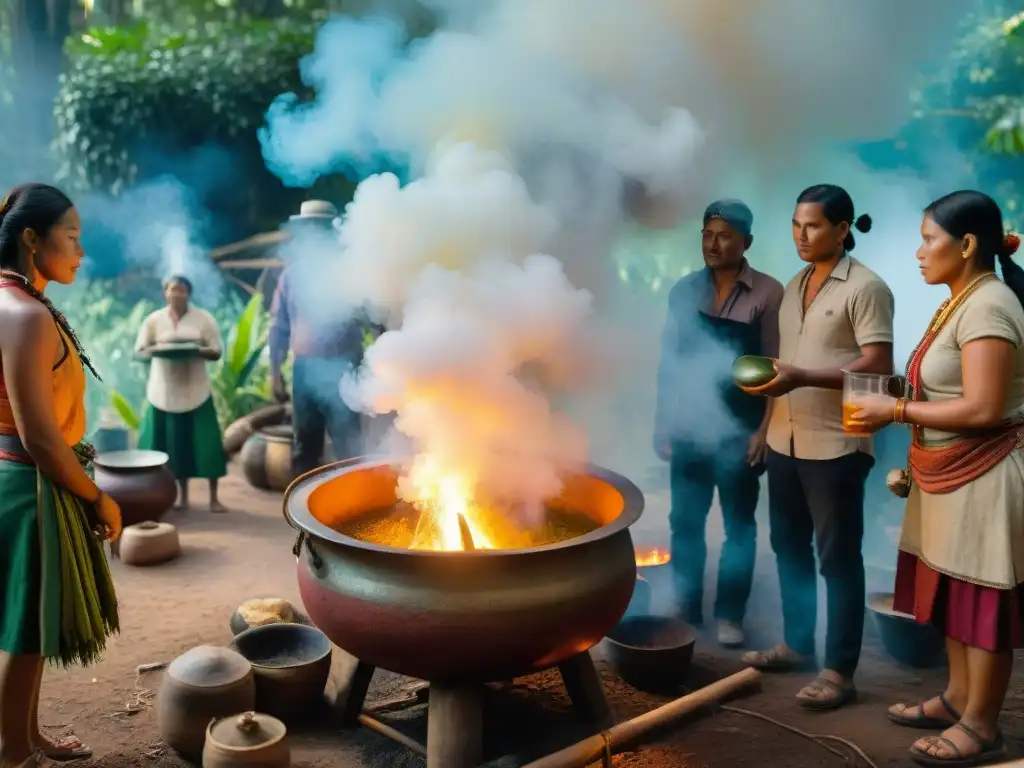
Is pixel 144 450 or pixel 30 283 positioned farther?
pixel 144 450

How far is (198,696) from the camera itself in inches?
127

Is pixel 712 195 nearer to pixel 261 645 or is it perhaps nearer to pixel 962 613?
pixel 962 613

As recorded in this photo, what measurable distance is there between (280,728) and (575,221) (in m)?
2.62

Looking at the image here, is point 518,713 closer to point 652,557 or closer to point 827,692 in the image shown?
point 827,692

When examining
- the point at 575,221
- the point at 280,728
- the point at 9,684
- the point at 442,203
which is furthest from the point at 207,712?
the point at 575,221

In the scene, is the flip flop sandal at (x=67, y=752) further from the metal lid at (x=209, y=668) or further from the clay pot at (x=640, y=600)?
the clay pot at (x=640, y=600)

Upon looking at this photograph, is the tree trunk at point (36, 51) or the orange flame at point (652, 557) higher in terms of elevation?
the tree trunk at point (36, 51)

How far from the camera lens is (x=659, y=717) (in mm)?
3389

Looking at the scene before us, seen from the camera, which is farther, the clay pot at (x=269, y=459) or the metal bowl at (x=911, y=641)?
the clay pot at (x=269, y=459)

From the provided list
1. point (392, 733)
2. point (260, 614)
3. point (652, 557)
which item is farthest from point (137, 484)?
point (652, 557)

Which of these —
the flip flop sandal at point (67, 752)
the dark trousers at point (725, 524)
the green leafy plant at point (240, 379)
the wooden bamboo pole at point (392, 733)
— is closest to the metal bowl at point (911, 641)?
the dark trousers at point (725, 524)

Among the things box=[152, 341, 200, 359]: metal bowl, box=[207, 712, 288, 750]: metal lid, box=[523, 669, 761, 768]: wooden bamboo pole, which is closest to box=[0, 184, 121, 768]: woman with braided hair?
box=[207, 712, 288, 750]: metal lid

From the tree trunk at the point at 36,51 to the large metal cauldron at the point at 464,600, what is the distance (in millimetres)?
10913

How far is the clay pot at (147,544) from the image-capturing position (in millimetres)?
5367
